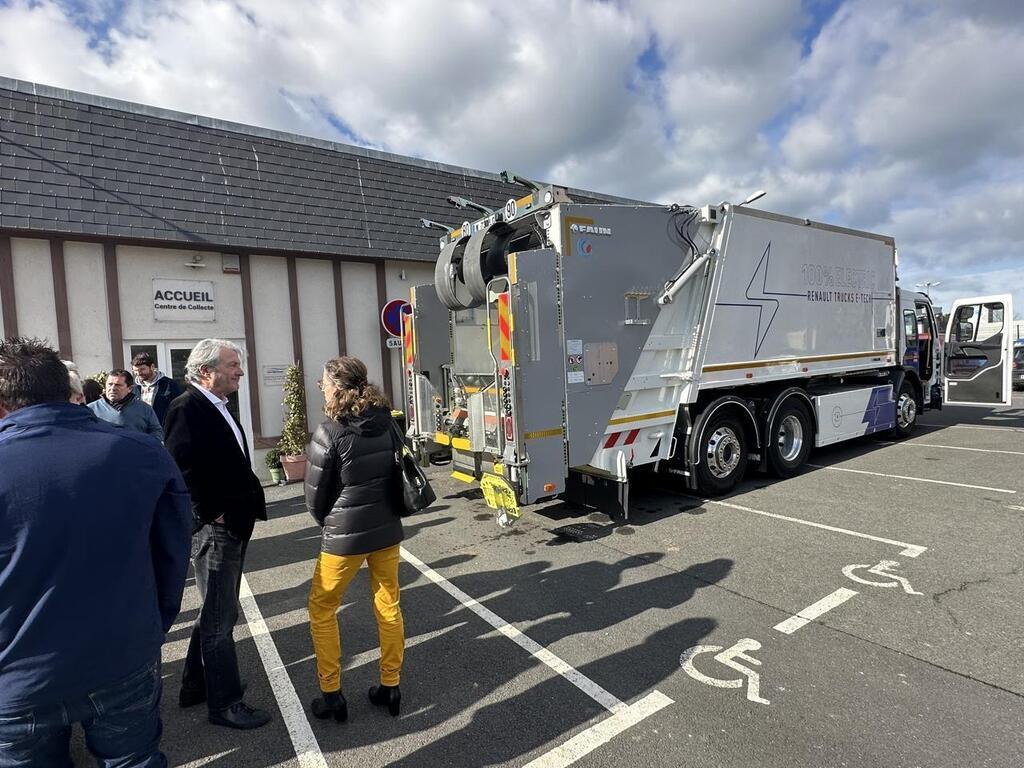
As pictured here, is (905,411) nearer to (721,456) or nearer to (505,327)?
(721,456)

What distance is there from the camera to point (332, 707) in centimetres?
284

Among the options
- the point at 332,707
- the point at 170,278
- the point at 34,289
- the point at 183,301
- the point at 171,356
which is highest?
the point at 170,278

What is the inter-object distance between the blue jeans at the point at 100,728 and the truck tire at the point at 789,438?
6.98 m

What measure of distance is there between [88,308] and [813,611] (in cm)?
916

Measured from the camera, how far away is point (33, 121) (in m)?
7.41


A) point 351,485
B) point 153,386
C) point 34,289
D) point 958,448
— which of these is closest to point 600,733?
point 351,485

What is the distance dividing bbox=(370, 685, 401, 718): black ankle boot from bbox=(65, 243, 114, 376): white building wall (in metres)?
7.15

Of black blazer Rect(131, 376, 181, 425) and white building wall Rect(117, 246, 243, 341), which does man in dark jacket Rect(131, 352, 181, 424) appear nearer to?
black blazer Rect(131, 376, 181, 425)

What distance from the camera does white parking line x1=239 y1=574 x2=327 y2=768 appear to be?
264 centimetres

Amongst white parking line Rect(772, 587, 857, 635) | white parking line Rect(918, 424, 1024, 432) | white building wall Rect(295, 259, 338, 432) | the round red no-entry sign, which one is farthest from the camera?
white parking line Rect(918, 424, 1024, 432)

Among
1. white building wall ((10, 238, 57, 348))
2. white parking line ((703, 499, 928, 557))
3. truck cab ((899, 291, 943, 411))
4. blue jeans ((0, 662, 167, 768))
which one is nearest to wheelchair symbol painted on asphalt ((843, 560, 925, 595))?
white parking line ((703, 499, 928, 557))

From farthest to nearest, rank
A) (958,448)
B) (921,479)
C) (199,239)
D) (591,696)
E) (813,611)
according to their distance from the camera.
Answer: (958,448)
(199,239)
(921,479)
(813,611)
(591,696)

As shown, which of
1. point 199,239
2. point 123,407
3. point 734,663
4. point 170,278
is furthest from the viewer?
point 170,278

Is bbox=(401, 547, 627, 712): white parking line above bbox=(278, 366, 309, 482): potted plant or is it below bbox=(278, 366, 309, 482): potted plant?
below
